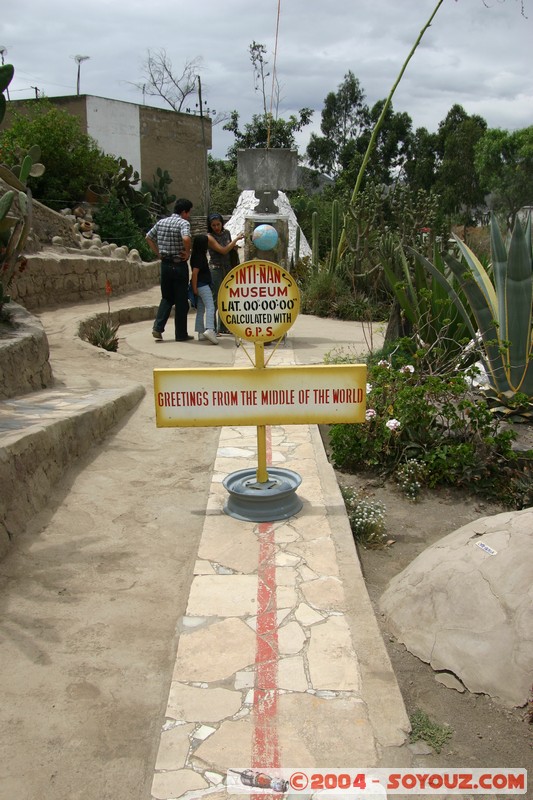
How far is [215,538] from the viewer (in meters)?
3.50

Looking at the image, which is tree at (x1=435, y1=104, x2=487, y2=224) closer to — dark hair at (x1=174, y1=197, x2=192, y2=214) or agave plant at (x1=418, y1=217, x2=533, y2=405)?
dark hair at (x1=174, y1=197, x2=192, y2=214)

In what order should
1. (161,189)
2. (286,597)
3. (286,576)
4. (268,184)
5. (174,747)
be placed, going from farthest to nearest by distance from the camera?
(161,189) → (268,184) → (286,576) → (286,597) → (174,747)

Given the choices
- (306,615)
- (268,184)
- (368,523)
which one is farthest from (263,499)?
(268,184)

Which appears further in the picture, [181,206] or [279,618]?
[181,206]

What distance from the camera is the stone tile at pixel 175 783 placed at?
1938 millimetres

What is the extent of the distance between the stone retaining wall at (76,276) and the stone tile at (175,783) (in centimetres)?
785

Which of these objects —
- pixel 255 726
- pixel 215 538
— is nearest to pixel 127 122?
pixel 215 538

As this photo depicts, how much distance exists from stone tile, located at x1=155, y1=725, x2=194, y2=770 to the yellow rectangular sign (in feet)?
5.60

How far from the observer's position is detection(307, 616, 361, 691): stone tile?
7.84 feet

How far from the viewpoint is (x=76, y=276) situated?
10.9 metres

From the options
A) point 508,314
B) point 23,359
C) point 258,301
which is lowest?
point 23,359

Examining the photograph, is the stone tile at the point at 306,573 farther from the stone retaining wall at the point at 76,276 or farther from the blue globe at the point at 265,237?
the stone retaining wall at the point at 76,276

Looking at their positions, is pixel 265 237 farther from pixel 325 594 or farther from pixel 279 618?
pixel 279 618

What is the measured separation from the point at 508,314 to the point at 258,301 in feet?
6.89
